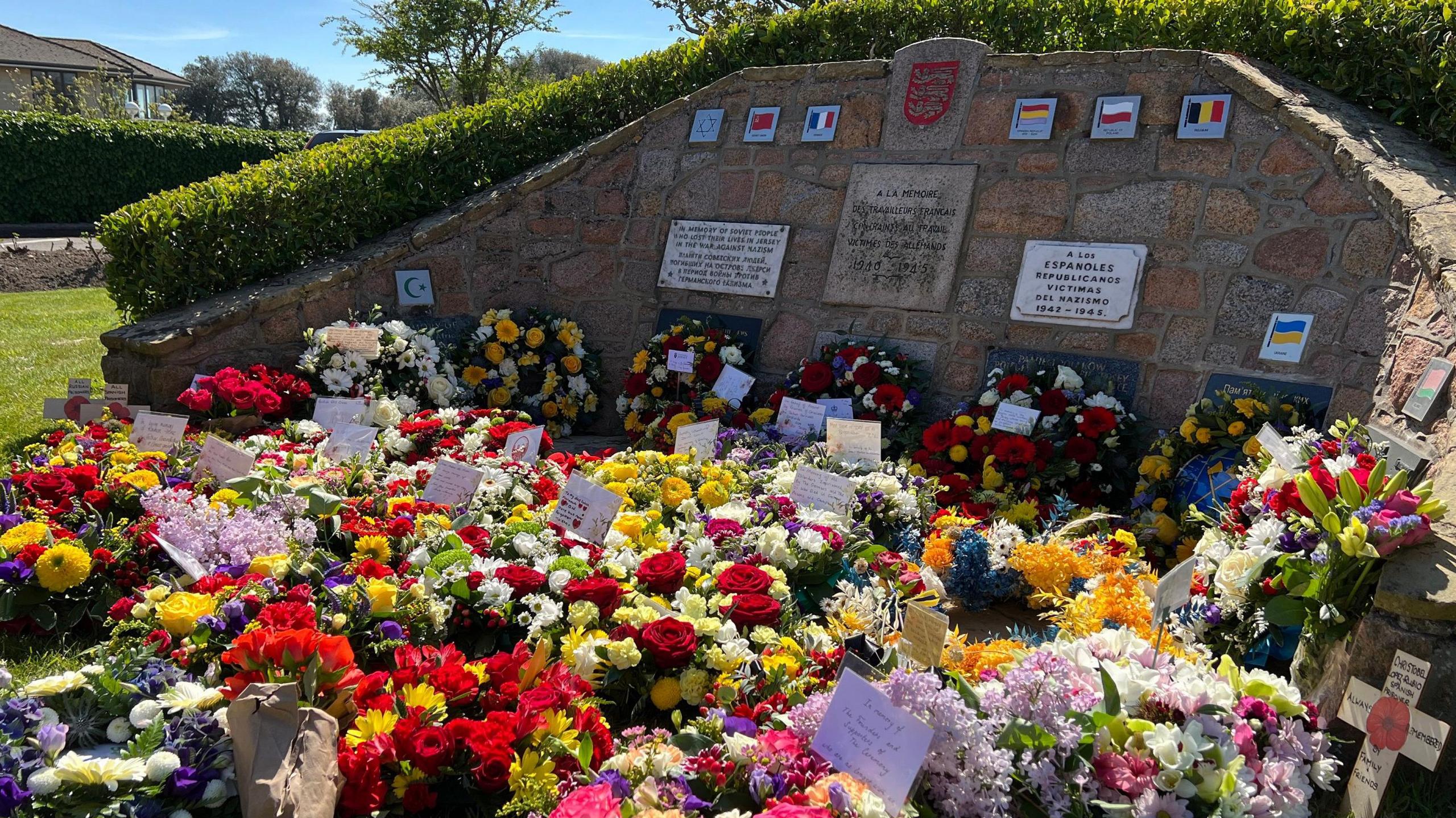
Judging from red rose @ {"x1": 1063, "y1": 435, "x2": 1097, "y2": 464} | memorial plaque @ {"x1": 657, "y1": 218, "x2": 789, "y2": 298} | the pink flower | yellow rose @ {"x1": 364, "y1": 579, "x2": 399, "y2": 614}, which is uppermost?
memorial plaque @ {"x1": 657, "y1": 218, "x2": 789, "y2": 298}

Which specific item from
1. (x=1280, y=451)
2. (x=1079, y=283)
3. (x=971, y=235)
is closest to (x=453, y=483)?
(x=1280, y=451)

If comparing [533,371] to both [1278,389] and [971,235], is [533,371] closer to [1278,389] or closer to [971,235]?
[971,235]

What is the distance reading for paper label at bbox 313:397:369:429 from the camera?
15.0 ft

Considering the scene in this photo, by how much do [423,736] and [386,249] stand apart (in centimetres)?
448

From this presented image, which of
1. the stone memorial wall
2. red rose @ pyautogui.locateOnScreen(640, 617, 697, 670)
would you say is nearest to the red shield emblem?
the stone memorial wall

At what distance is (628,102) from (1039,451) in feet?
13.3

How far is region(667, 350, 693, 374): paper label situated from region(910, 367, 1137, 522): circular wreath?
5.01ft

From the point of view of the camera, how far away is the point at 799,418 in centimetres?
464

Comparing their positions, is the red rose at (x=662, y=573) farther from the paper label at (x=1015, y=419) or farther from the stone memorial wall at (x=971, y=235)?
the stone memorial wall at (x=971, y=235)

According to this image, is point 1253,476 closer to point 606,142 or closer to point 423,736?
point 423,736

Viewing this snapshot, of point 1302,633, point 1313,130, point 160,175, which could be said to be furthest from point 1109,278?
point 160,175

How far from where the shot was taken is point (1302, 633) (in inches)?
87.4

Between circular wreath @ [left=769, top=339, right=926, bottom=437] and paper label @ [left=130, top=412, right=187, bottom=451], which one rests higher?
circular wreath @ [left=769, top=339, right=926, bottom=437]

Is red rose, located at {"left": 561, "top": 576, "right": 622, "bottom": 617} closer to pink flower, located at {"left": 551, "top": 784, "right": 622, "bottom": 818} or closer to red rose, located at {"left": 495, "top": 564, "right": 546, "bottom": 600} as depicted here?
red rose, located at {"left": 495, "top": 564, "right": 546, "bottom": 600}
